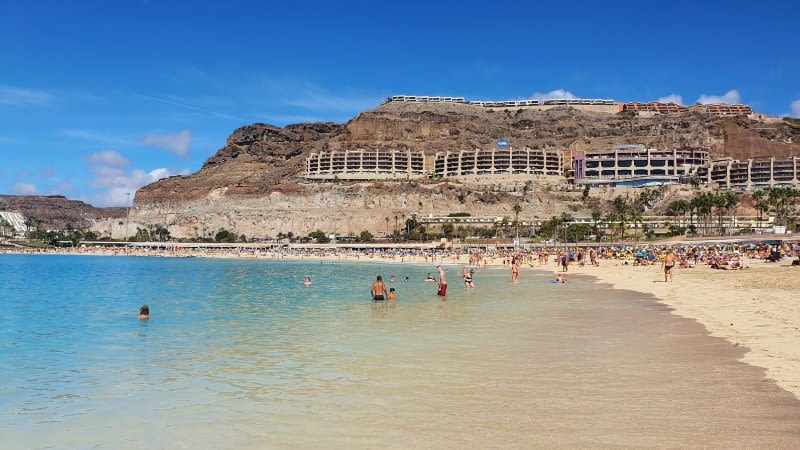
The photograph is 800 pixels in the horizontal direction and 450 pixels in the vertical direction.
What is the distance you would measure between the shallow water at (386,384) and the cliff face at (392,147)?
11798 cm

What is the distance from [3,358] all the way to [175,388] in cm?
Answer: 596

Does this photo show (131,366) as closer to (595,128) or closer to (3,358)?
(3,358)

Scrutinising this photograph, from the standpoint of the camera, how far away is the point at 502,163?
507ft

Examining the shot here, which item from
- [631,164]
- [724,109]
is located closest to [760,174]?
[631,164]

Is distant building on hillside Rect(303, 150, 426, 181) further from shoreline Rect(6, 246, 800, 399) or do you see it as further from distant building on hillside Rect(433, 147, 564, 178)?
shoreline Rect(6, 246, 800, 399)

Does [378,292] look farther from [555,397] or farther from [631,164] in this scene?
[631,164]

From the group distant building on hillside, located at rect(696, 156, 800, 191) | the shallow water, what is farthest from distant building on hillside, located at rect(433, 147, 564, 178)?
the shallow water

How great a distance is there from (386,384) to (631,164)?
489 feet

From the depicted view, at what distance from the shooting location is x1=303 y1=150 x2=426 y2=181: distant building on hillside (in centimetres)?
15738

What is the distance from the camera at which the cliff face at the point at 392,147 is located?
462ft

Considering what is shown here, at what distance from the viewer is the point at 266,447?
7980 mm

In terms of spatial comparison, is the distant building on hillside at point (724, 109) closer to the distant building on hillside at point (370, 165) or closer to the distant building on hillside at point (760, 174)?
the distant building on hillside at point (760, 174)

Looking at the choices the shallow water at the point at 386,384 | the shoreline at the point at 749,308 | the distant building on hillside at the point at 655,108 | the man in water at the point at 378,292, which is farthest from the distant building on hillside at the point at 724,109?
the shallow water at the point at 386,384

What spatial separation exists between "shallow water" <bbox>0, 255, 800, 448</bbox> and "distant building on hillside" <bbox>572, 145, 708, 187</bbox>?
5208 inches
